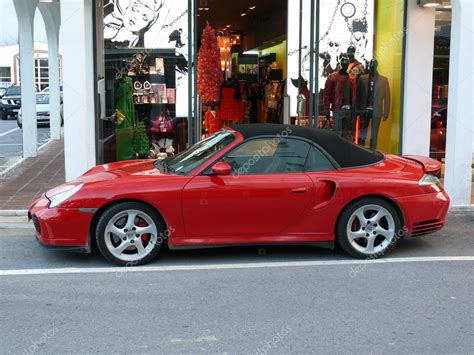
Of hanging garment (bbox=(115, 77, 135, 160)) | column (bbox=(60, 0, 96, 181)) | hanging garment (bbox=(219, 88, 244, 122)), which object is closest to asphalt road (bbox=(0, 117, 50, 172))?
hanging garment (bbox=(115, 77, 135, 160))

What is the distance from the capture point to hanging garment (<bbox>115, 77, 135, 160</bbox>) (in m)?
10.7

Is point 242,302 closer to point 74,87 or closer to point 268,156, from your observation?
point 268,156

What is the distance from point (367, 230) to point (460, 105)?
3.56 m

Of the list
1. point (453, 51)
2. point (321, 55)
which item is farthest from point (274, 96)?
point (453, 51)

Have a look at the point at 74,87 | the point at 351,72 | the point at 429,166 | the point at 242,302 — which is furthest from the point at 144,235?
the point at 351,72

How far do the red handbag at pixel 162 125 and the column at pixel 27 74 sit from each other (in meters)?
4.69

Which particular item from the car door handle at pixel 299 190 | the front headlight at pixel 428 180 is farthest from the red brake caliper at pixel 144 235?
the front headlight at pixel 428 180

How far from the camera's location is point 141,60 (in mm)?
10688

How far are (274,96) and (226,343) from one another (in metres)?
9.87

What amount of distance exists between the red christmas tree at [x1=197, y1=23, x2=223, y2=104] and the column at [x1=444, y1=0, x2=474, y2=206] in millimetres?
4689

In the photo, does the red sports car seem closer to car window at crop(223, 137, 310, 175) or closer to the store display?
car window at crop(223, 137, 310, 175)

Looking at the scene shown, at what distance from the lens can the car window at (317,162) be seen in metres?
6.13

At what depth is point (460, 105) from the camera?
8648 mm

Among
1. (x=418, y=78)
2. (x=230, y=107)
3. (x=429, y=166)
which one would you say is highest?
(x=418, y=78)
